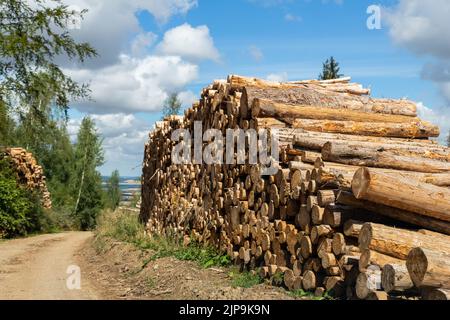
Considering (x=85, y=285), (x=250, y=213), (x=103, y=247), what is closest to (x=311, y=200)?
(x=250, y=213)

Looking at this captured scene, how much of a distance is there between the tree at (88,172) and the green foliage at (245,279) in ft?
107

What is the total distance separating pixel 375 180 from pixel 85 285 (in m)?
6.27

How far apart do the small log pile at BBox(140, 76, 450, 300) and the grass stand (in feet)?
0.89

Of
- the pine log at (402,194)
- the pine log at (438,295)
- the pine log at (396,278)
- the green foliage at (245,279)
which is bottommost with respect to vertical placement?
the green foliage at (245,279)

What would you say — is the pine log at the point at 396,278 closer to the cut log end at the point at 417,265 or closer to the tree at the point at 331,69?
the cut log end at the point at 417,265

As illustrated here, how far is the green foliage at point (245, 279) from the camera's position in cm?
813

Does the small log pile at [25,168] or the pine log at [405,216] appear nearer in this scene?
the pine log at [405,216]

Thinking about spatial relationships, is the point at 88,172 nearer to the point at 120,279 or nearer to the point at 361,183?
the point at 120,279

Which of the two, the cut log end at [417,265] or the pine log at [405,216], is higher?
the pine log at [405,216]

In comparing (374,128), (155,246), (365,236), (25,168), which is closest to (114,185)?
(25,168)

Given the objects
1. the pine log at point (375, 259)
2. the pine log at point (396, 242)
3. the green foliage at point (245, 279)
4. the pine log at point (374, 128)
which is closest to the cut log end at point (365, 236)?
the pine log at point (396, 242)

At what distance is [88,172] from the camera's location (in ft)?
158

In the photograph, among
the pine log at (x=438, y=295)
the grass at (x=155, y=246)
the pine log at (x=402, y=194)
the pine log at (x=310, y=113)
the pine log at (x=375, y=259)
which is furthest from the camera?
the grass at (x=155, y=246)

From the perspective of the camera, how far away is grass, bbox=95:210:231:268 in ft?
34.1
